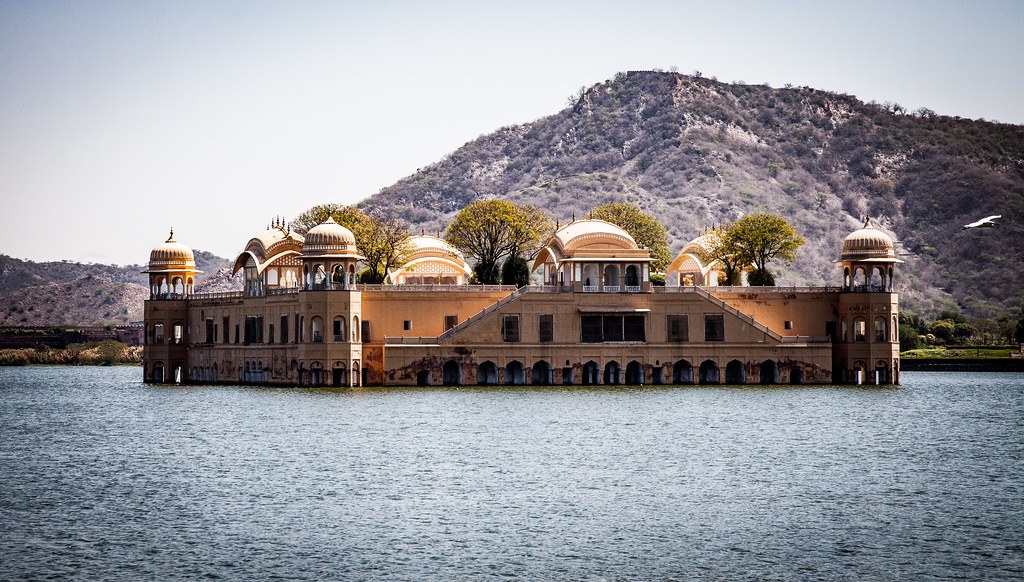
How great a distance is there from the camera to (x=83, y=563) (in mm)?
30406

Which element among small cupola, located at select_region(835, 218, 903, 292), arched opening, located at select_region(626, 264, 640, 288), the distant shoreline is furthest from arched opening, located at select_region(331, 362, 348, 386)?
the distant shoreline

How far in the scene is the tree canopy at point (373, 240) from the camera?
313ft

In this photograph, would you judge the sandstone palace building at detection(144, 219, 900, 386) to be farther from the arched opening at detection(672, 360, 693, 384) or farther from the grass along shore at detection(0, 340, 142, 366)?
the grass along shore at detection(0, 340, 142, 366)

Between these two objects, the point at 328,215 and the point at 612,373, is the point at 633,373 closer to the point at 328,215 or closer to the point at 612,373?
the point at 612,373

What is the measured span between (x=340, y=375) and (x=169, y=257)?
20703 millimetres

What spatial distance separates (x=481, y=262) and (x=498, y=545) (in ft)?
226

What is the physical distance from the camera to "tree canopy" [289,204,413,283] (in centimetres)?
9525

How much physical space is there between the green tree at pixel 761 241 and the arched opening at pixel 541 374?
20.7 meters

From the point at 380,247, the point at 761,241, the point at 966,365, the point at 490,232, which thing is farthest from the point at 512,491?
the point at 966,365

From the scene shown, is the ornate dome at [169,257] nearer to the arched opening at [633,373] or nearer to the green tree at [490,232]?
the green tree at [490,232]

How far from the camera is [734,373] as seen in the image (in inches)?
3383

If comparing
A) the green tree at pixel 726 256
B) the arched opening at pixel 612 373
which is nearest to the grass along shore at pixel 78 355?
the green tree at pixel 726 256

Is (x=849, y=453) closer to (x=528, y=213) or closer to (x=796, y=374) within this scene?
(x=796, y=374)

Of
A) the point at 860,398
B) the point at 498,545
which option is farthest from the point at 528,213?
the point at 498,545
